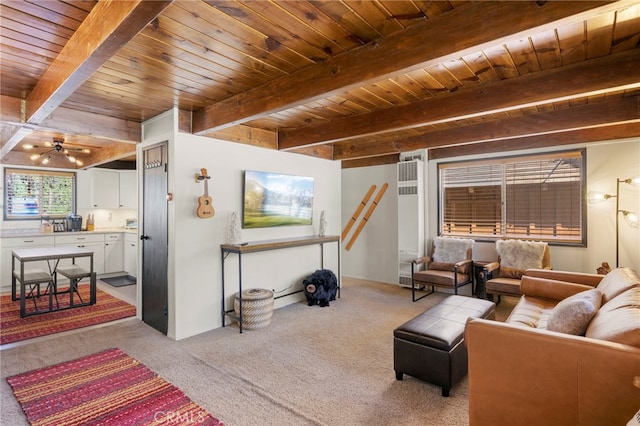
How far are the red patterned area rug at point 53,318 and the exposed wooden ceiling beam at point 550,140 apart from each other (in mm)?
5335

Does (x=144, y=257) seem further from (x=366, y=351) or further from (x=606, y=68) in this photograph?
(x=606, y=68)

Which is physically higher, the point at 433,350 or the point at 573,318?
the point at 573,318

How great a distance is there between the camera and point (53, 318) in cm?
411

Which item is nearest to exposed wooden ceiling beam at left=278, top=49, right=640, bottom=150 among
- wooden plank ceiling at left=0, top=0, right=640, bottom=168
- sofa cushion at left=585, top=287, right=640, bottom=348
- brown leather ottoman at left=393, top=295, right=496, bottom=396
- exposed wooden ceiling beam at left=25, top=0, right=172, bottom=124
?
wooden plank ceiling at left=0, top=0, right=640, bottom=168

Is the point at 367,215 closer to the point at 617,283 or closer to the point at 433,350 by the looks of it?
the point at 433,350

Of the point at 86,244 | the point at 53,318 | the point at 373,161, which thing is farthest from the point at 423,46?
the point at 86,244

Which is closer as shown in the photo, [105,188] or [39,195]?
[39,195]

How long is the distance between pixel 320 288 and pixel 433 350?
7.88ft

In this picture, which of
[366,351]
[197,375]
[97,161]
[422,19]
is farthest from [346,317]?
[97,161]

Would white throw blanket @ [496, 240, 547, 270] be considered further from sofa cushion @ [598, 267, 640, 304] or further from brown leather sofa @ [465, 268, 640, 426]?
brown leather sofa @ [465, 268, 640, 426]

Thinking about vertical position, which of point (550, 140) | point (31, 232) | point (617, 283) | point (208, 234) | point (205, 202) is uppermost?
point (550, 140)

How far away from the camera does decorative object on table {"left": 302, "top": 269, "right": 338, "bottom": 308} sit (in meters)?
4.66

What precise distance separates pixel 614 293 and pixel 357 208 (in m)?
4.46

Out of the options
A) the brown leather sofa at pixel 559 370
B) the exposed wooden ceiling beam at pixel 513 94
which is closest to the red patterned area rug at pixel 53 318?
the exposed wooden ceiling beam at pixel 513 94
